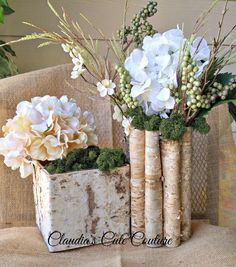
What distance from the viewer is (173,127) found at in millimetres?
776

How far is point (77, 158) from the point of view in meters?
0.85

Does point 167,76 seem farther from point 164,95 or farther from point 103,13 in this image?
point 103,13

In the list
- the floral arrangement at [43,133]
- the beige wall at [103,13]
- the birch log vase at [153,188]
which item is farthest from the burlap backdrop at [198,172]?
the beige wall at [103,13]

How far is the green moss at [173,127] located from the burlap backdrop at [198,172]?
0.82 ft

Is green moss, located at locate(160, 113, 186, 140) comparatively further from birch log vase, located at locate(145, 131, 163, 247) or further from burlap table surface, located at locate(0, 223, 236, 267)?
burlap table surface, located at locate(0, 223, 236, 267)

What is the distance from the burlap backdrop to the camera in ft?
3.29

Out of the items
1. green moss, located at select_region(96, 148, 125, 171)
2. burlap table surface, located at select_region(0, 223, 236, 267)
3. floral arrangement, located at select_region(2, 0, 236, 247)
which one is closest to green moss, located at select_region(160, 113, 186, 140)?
floral arrangement, located at select_region(2, 0, 236, 247)

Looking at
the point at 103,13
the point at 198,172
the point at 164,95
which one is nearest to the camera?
the point at 164,95

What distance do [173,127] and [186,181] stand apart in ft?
0.40

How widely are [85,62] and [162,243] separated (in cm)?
37

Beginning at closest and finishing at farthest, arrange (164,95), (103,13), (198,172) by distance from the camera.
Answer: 1. (164,95)
2. (198,172)
3. (103,13)

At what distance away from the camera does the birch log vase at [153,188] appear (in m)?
0.81

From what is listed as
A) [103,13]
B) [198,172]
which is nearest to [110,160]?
[198,172]

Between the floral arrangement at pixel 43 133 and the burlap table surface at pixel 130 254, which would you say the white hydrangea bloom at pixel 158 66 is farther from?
the burlap table surface at pixel 130 254
